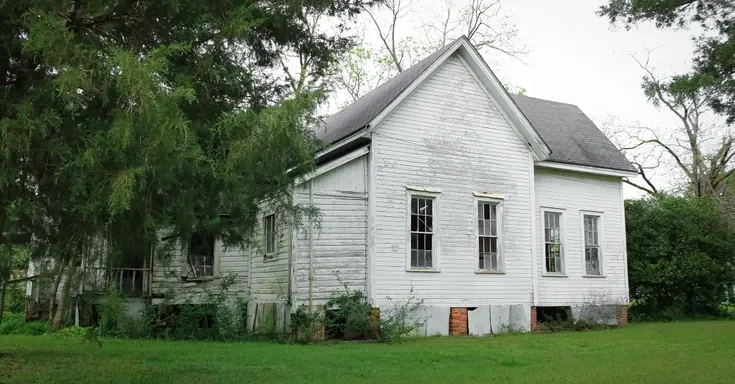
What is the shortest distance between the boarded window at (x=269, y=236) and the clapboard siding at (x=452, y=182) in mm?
2663

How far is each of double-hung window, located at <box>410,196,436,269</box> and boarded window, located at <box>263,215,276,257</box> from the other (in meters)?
3.47

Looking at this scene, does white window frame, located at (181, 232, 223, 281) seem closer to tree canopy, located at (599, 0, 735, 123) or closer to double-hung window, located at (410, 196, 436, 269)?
double-hung window, located at (410, 196, 436, 269)

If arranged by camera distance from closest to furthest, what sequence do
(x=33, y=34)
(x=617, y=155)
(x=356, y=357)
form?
(x=33, y=34)
(x=356, y=357)
(x=617, y=155)

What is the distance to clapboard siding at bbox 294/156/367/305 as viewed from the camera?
1500 centimetres

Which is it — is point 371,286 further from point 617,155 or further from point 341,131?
point 617,155

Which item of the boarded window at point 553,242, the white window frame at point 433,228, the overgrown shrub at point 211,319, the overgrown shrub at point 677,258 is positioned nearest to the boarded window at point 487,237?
the white window frame at point 433,228

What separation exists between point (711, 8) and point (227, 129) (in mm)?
9336

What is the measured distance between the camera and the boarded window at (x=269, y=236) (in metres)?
16.4

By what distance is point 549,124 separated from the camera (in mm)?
21094

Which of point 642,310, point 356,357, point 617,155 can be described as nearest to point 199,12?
point 356,357

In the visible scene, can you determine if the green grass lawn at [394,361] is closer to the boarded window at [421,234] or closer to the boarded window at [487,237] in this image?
the boarded window at [421,234]

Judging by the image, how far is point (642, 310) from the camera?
72.2 feet

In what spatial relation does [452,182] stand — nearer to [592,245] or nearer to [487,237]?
[487,237]

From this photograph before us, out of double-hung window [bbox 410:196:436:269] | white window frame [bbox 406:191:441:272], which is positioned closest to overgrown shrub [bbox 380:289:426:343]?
white window frame [bbox 406:191:441:272]
